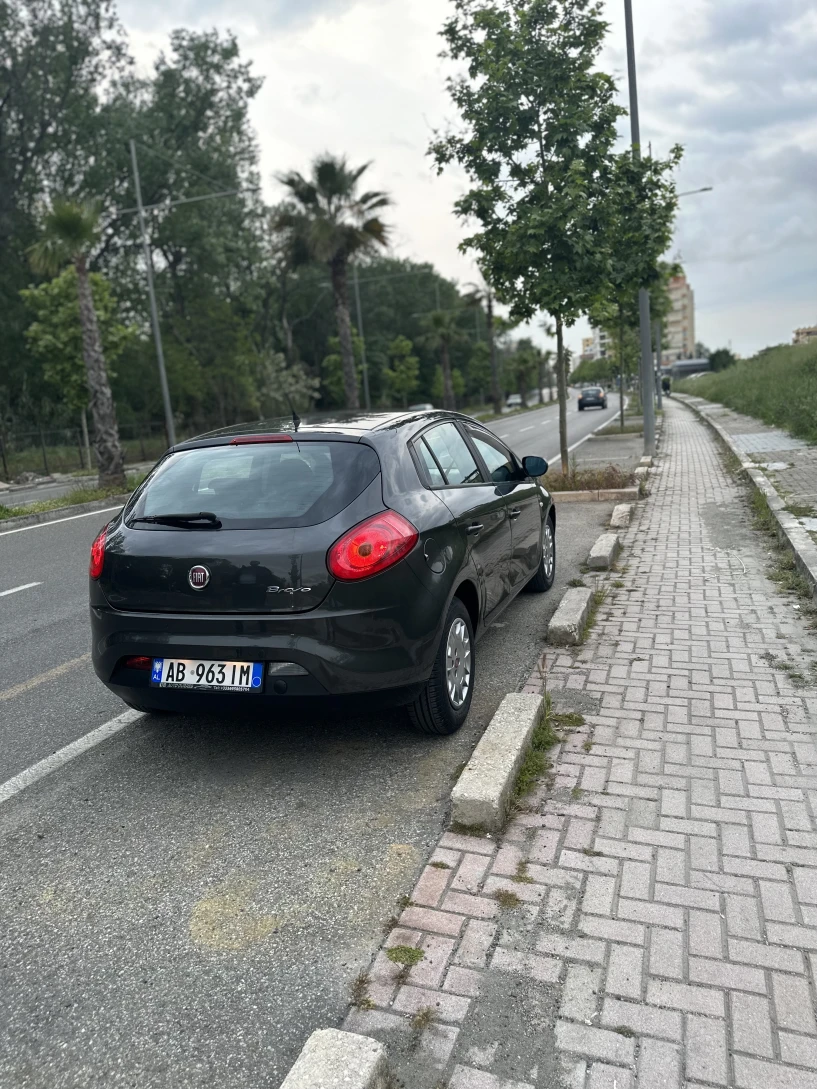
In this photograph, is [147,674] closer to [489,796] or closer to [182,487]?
[182,487]

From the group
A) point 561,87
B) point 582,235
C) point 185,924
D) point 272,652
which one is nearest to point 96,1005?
point 185,924

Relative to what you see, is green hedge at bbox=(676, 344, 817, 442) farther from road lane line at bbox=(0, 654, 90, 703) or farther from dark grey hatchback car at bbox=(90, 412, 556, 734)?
road lane line at bbox=(0, 654, 90, 703)

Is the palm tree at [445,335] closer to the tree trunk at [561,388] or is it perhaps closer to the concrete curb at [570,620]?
the tree trunk at [561,388]

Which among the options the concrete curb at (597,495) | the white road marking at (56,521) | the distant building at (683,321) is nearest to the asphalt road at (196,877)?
the concrete curb at (597,495)

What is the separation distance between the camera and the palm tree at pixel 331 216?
89.9 feet

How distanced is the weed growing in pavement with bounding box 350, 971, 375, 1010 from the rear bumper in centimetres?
A: 128

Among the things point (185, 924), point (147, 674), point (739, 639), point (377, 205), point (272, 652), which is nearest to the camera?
point (185, 924)

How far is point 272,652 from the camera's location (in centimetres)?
354

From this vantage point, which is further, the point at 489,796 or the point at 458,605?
the point at 458,605

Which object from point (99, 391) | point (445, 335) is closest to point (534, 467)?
point (99, 391)

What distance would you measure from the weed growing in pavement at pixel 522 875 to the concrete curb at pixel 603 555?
4.90 meters

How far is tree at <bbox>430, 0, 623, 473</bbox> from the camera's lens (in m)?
11.6

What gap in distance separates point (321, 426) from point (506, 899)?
246cm

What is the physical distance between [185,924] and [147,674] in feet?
4.14
